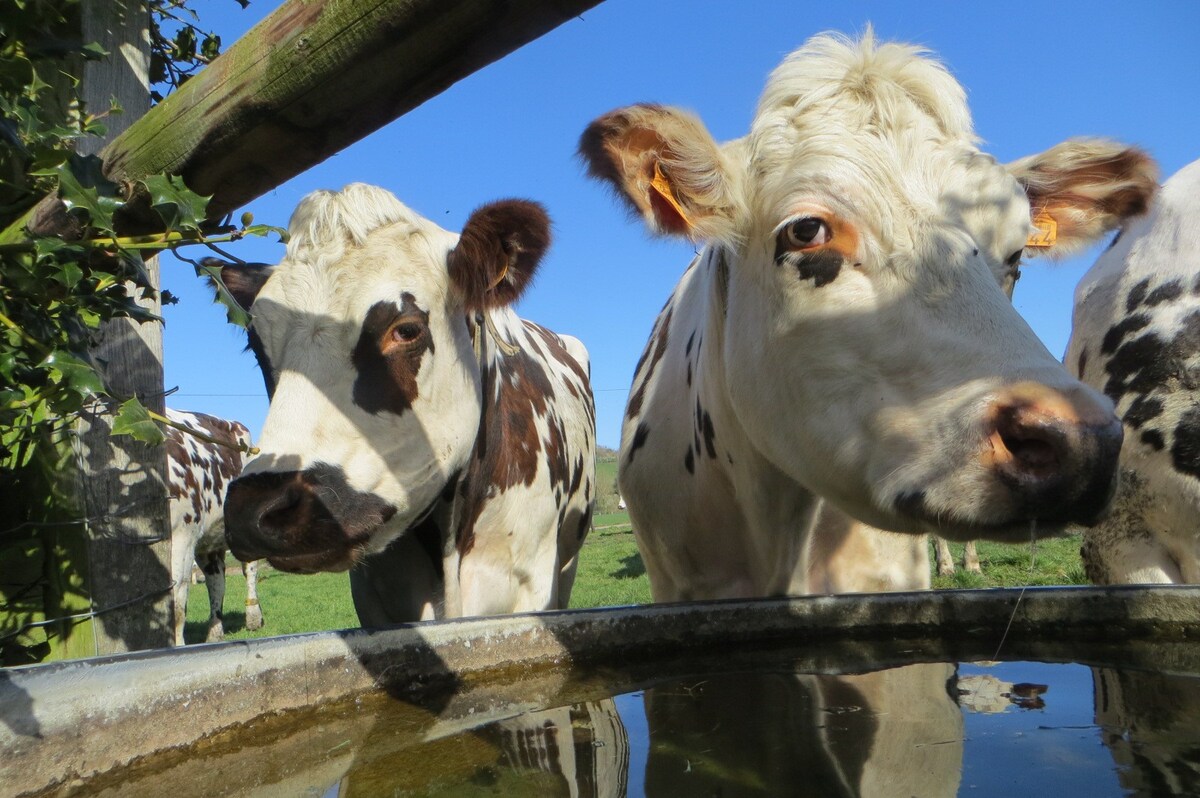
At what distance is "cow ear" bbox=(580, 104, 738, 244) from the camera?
247cm

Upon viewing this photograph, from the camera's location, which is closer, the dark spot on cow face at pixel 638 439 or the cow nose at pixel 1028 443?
the cow nose at pixel 1028 443

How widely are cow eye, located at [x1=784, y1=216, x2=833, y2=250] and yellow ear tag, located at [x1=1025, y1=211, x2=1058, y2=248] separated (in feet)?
3.32

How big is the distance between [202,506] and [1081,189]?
938cm

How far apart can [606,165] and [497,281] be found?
113 centimetres

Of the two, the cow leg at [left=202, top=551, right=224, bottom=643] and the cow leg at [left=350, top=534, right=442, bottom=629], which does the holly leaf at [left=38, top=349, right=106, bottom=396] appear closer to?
the cow leg at [left=350, top=534, right=442, bottom=629]

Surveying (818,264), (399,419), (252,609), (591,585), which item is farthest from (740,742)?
(252,609)

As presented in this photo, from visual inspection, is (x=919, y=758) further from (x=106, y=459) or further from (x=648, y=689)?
(x=106, y=459)

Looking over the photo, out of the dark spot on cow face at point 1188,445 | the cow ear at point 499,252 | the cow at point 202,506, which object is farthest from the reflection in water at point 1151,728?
the cow at point 202,506

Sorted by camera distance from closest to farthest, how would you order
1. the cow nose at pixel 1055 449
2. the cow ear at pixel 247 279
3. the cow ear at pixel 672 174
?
1. the cow nose at pixel 1055 449
2. the cow ear at pixel 672 174
3. the cow ear at pixel 247 279

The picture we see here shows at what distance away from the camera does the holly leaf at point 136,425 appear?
6.30 feet

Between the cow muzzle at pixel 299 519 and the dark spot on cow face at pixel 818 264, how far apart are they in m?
1.52

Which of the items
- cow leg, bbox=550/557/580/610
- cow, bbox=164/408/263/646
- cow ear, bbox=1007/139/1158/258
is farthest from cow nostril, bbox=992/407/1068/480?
cow, bbox=164/408/263/646

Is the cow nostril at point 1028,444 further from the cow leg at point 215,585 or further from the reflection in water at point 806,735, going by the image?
the cow leg at point 215,585

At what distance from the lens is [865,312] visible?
7.02 feet
